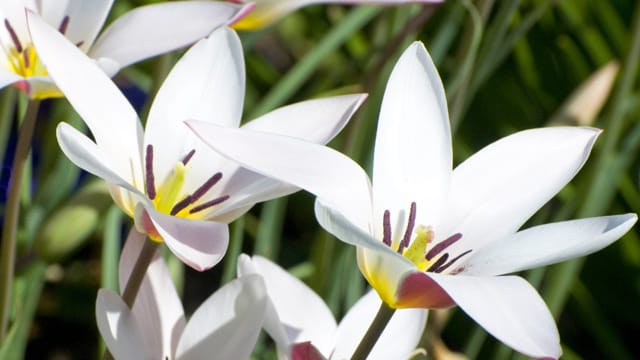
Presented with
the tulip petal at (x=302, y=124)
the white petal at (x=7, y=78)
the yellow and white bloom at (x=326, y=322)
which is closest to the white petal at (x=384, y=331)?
the yellow and white bloom at (x=326, y=322)

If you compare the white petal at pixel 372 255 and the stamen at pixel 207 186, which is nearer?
the white petal at pixel 372 255

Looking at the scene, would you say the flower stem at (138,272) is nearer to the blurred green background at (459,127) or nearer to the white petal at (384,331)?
the white petal at (384,331)

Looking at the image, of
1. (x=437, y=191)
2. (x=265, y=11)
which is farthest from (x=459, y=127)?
(x=437, y=191)

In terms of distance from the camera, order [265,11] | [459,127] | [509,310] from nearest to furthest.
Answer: [509,310] < [265,11] < [459,127]

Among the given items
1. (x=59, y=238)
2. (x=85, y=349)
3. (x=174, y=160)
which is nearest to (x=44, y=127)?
(x=85, y=349)

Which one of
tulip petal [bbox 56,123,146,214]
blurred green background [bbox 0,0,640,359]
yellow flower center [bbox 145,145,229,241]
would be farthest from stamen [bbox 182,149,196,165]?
blurred green background [bbox 0,0,640,359]

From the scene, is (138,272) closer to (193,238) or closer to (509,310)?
(193,238)
